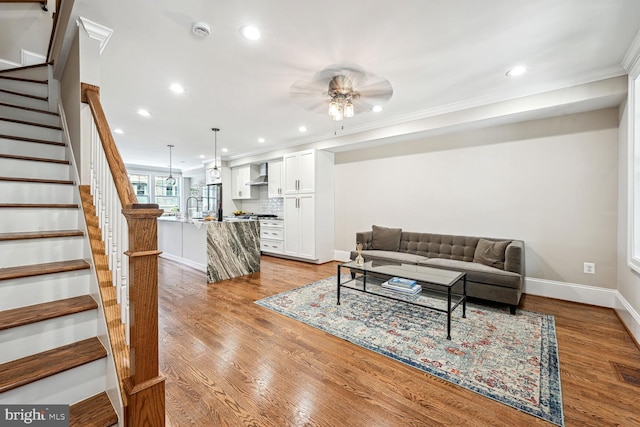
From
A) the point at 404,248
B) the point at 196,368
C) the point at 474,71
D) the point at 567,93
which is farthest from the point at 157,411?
the point at 567,93

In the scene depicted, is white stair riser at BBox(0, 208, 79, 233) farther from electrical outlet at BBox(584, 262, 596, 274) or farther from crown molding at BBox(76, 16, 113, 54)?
electrical outlet at BBox(584, 262, 596, 274)

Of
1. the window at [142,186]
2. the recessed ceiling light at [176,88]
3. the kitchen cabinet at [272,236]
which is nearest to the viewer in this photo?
the recessed ceiling light at [176,88]

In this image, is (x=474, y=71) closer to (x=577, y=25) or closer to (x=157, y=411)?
(x=577, y=25)

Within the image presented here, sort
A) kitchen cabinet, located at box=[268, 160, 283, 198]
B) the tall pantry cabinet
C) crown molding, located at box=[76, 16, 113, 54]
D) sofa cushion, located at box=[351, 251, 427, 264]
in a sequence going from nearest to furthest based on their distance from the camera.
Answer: crown molding, located at box=[76, 16, 113, 54] → sofa cushion, located at box=[351, 251, 427, 264] → the tall pantry cabinet → kitchen cabinet, located at box=[268, 160, 283, 198]

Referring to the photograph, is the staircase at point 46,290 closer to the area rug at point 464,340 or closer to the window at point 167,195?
the area rug at point 464,340

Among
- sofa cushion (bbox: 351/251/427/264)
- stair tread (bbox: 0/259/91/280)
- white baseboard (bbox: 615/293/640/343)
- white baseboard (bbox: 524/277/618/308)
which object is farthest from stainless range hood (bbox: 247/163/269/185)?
white baseboard (bbox: 615/293/640/343)

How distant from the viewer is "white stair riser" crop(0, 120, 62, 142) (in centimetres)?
242

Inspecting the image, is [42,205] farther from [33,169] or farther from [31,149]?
[31,149]

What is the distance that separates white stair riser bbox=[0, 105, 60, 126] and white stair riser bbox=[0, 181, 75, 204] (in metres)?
1.16

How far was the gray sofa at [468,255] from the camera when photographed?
3008mm

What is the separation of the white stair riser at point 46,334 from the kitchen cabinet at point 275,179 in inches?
192

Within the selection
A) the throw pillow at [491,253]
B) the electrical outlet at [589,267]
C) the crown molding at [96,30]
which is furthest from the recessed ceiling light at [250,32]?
the electrical outlet at [589,267]

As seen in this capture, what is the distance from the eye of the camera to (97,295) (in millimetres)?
1515

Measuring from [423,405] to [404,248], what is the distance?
2.95 metres
